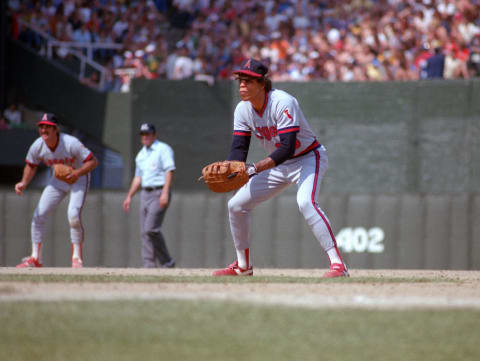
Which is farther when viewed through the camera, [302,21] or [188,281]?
[302,21]

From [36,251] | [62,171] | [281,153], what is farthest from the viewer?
[36,251]

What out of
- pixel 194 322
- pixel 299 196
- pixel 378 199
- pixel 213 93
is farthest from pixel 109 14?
pixel 194 322

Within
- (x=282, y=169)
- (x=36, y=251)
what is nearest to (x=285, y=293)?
(x=282, y=169)

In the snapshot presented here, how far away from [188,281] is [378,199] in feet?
17.4

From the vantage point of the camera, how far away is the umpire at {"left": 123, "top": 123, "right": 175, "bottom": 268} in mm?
9617

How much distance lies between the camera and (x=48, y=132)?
27.9 ft

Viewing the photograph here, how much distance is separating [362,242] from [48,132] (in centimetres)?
455

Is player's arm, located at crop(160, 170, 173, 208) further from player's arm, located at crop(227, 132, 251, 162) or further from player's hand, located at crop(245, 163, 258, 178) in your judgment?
player's hand, located at crop(245, 163, 258, 178)

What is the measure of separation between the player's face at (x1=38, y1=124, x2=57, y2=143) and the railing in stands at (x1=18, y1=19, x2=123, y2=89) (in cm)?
569

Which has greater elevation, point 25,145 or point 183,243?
point 25,145

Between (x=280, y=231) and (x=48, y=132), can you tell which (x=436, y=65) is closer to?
(x=280, y=231)

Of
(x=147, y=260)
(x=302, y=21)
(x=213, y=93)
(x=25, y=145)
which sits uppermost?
(x=302, y=21)

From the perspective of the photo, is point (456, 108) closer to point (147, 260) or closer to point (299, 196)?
point (147, 260)

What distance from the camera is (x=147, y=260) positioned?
31.5 feet
